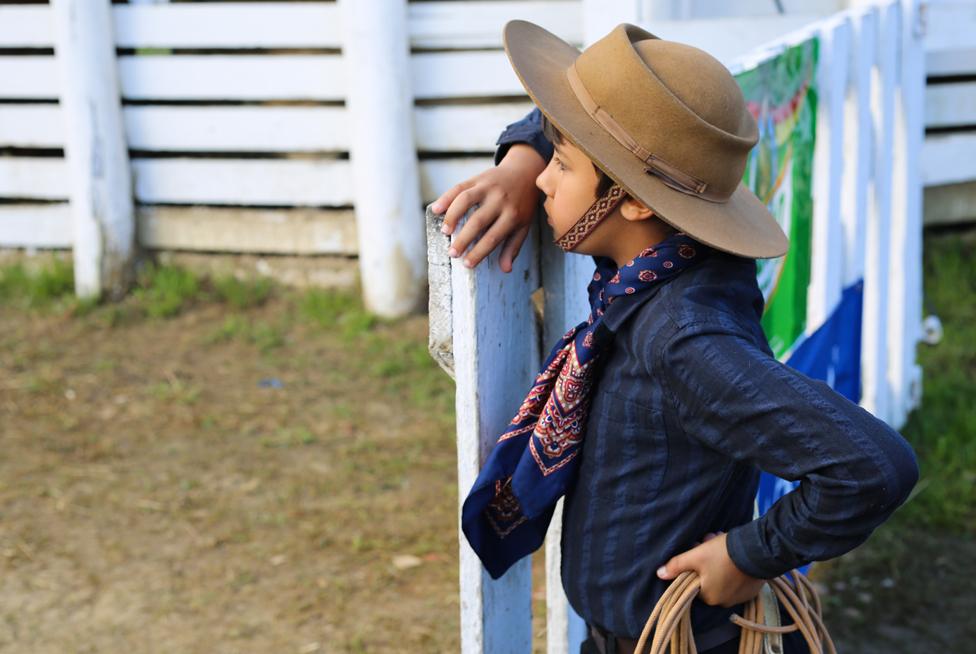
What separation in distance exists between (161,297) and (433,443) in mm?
2084

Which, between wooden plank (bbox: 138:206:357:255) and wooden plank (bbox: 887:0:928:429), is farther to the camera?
wooden plank (bbox: 138:206:357:255)

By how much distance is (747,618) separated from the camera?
6.05ft

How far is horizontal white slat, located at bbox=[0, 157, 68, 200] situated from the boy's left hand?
5.07 metres

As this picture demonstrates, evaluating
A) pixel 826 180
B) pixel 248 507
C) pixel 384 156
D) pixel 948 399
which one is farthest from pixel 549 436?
pixel 384 156

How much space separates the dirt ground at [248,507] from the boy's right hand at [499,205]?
5.62 ft

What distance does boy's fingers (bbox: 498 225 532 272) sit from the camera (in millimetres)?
1899

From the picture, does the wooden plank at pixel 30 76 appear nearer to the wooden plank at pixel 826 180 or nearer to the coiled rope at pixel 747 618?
the wooden plank at pixel 826 180

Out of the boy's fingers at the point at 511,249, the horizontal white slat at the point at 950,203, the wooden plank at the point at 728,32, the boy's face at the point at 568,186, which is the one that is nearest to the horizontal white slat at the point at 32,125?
the wooden plank at the point at 728,32

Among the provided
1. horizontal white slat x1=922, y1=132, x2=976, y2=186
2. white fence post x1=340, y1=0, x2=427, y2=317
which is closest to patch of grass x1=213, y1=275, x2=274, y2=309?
white fence post x1=340, y1=0, x2=427, y2=317

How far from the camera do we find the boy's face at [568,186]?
68.5 inches

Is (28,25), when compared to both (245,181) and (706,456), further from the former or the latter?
(706,456)

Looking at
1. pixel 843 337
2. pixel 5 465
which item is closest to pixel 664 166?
pixel 843 337

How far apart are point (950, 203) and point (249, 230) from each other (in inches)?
140

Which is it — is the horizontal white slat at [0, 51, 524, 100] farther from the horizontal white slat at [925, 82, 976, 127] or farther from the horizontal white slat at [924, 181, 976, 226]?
the horizontal white slat at [924, 181, 976, 226]
